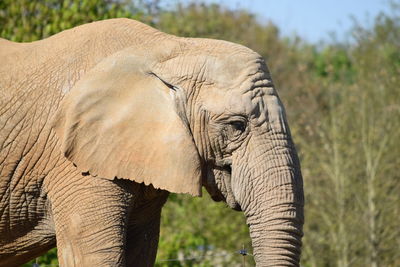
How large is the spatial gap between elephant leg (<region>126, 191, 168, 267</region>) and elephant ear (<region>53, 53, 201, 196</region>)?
56 cm

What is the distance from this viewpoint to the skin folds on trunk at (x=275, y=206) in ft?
18.5

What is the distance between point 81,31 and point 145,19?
18.1 feet

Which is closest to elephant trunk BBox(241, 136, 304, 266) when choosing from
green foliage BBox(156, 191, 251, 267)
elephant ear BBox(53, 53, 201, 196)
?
elephant ear BBox(53, 53, 201, 196)

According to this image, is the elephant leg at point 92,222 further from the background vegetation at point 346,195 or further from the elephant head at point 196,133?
the background vegetation at point 346,195

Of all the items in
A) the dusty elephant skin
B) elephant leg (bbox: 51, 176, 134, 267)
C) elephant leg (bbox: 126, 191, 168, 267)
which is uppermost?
the dusty elephant skin

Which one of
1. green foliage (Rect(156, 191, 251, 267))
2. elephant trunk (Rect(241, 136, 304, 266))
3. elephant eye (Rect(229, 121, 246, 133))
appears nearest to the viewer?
elephant trunk (Rect(241, 136, 304, 266))

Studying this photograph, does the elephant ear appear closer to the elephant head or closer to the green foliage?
the elephant head

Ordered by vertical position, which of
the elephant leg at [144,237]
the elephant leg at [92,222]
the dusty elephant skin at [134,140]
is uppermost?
the dusty elephant skin at [134,140]

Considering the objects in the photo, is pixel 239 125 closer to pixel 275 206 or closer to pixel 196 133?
pixel 196 133

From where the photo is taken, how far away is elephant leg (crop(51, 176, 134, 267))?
18.6 ft

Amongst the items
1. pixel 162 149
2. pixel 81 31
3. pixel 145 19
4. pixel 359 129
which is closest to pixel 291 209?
pixel 162 149

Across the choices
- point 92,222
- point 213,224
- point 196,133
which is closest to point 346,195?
point 213,224

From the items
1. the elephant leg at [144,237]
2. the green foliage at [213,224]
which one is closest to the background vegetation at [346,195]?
the green foliage at [213,224]

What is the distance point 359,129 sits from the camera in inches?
573
